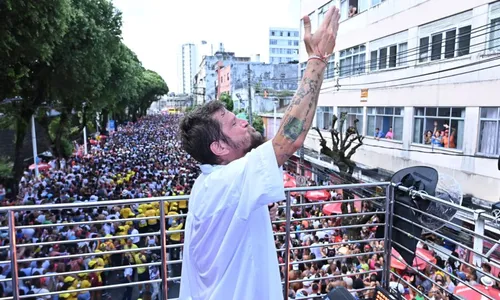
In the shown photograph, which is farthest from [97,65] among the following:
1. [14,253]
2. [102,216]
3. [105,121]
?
[105,121]

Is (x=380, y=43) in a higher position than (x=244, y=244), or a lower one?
higher

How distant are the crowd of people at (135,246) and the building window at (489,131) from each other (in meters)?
3.34

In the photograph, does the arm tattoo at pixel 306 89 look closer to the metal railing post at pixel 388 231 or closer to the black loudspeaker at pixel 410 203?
the black loudspeaker at pixel 410 203

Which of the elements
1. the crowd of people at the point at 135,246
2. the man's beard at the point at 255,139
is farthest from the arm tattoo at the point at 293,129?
the crowd of people at the point at 135,246

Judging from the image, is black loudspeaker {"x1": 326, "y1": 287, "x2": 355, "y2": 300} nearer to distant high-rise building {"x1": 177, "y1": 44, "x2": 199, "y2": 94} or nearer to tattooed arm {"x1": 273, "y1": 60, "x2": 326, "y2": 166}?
tattooed arm {"x1": 273, "y1": 60, "x2": 326, "y2": 166}

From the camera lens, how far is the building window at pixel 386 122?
1326 centimetres

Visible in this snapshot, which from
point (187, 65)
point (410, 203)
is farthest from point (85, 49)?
point (187, 65)

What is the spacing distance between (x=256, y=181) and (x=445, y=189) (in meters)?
2.64

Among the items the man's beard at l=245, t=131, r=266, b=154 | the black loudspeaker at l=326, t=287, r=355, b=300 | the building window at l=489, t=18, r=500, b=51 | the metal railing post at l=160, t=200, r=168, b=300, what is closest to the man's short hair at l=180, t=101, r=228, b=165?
→ the man's beard at l=245, t=131, r=266, b=154

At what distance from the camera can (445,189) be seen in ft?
10.9

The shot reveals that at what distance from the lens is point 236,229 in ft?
4.80

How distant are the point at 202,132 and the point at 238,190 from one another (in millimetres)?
378

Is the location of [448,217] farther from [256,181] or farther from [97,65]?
[97,65]

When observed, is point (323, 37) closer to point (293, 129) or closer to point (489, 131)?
point (293, 129)
